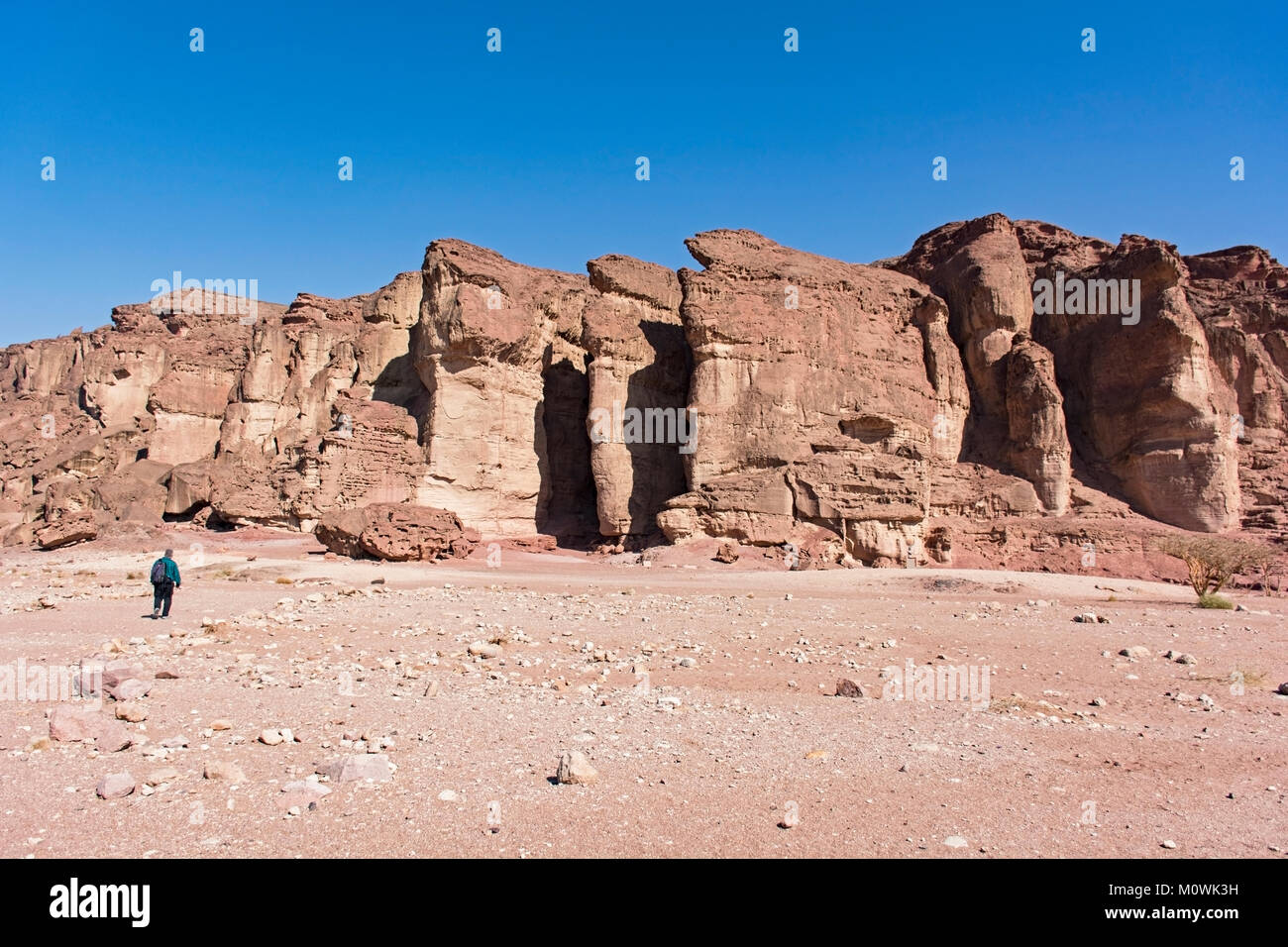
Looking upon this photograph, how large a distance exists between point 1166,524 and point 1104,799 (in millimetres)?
28911

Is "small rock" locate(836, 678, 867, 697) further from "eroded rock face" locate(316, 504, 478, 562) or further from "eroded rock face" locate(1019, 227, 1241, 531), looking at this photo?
"eroded rock face" locate(1019, 227, 1241, 531)

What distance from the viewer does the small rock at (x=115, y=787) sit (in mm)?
3947

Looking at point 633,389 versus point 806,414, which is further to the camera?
point 633,389

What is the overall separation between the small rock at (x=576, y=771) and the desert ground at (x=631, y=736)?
3cm

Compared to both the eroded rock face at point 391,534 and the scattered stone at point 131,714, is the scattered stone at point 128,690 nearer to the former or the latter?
the scattered stone at point 131,714

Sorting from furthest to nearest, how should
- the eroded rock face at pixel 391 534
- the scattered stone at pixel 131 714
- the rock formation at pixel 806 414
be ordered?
the rock formation at pixel 806 414 < the eroded rock face at pixel 391 534 < the scattered stone at pixel 131 714

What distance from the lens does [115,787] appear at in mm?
3980

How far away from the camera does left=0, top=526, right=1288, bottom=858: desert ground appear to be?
149 inches

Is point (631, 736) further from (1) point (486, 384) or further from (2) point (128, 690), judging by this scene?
(1) point (486, 384)

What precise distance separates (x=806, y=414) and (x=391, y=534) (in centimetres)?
1577

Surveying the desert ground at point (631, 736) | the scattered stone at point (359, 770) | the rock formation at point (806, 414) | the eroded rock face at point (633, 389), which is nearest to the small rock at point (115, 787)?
the desert ground at point (631, 736)

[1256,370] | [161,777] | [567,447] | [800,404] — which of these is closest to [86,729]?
[161,777]
